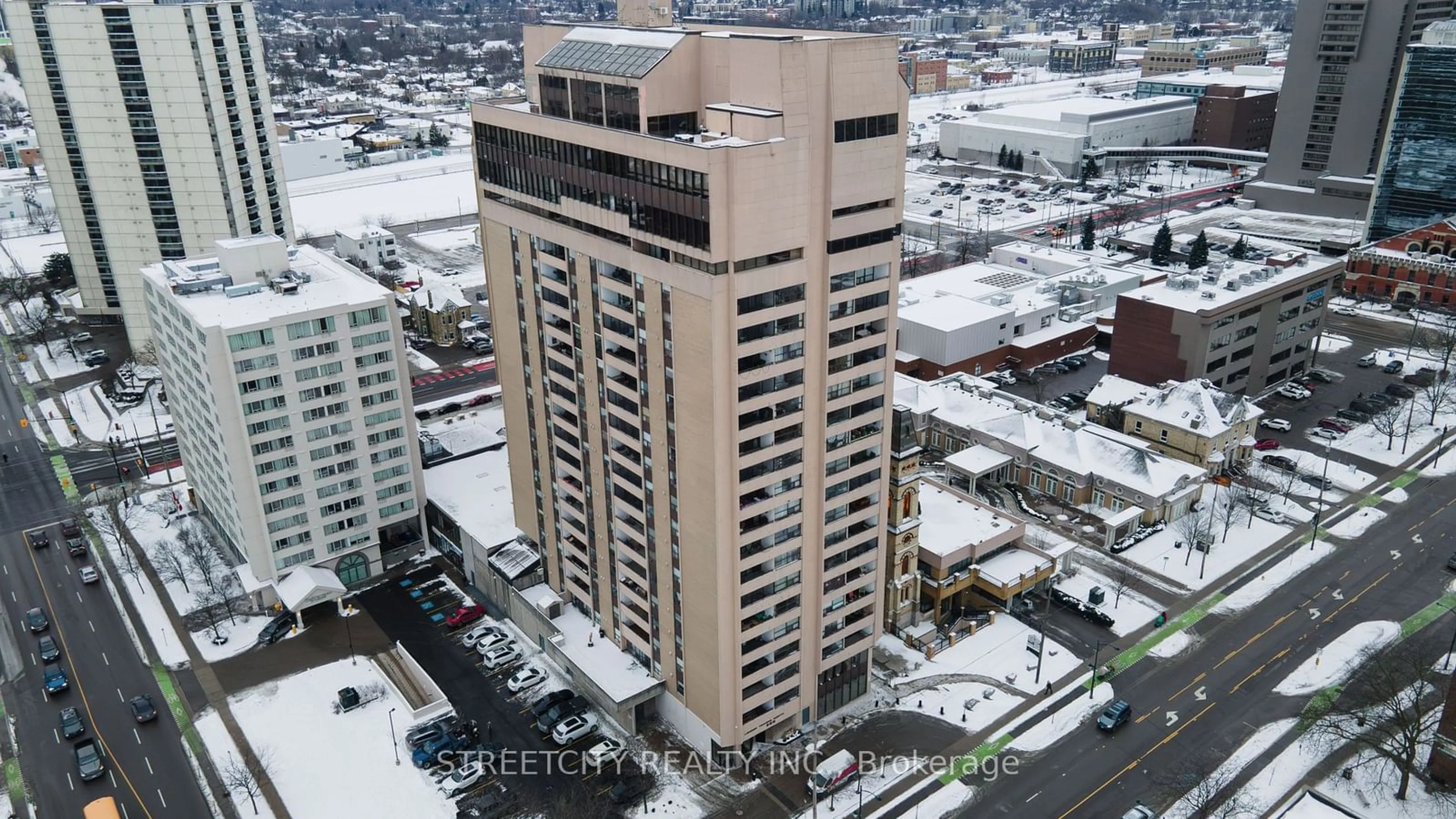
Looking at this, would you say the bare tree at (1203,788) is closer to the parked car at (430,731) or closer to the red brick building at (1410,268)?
the parked car at (430,731)

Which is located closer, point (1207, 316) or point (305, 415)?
point (305, 415)

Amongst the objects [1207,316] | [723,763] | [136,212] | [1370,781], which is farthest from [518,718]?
[136,212]

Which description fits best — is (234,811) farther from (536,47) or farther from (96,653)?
(536,47)

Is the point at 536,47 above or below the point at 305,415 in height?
above

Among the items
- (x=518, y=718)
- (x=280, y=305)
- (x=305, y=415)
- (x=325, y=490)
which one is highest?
(x=280, y=305)

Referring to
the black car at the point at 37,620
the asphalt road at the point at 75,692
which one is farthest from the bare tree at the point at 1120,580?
the black car at the point at 37,620

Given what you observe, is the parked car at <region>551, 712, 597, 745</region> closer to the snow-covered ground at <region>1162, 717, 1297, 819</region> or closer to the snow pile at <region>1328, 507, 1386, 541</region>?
the snow-covered ground at <region>1162, 717, 1297, 819</region>
